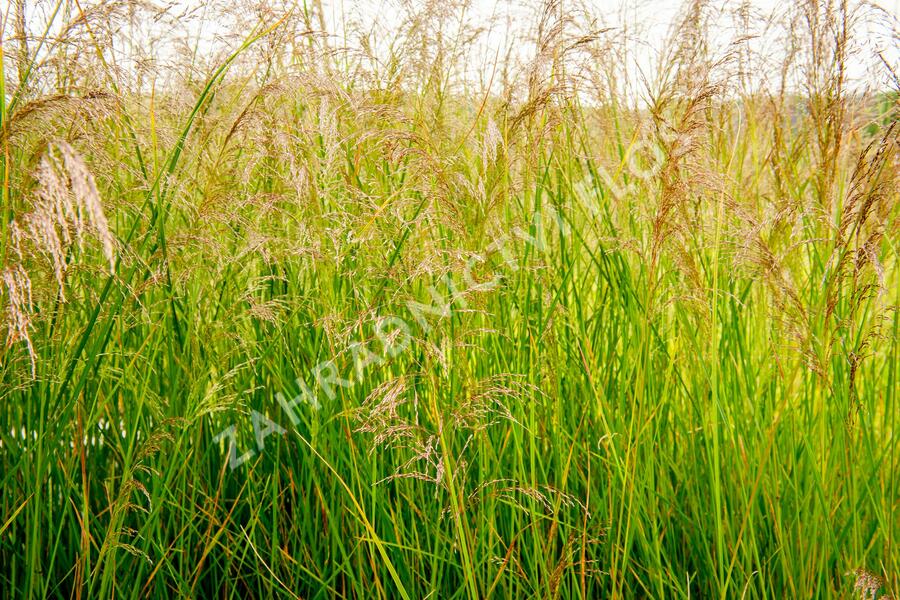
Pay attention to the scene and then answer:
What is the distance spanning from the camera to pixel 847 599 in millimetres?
1621

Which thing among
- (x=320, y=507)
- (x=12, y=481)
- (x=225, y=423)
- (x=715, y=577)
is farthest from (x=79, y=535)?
(x=715, y=577)

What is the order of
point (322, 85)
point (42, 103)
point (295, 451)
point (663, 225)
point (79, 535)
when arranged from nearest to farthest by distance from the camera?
point (42, 103), point (663, 225), point (322, 85), point (79, 535), point (295, 451)

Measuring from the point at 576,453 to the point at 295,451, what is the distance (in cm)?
73

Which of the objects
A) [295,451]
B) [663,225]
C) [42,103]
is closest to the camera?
[42,103]

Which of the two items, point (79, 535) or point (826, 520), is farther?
point (79, 535)

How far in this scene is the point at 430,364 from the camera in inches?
59.8

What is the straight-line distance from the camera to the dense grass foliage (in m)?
1.56

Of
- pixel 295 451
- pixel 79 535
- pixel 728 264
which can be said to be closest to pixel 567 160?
pixel 728 264

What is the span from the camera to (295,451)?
6.21ft

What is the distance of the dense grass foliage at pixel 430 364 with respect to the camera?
61.4 inches

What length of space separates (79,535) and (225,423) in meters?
0.44

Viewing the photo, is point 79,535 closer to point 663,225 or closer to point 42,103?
point 42,103

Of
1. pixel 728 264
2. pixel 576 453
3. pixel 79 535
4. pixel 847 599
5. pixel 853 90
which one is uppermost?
pixel 853 90

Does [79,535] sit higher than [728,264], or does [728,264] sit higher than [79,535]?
[728,264]
